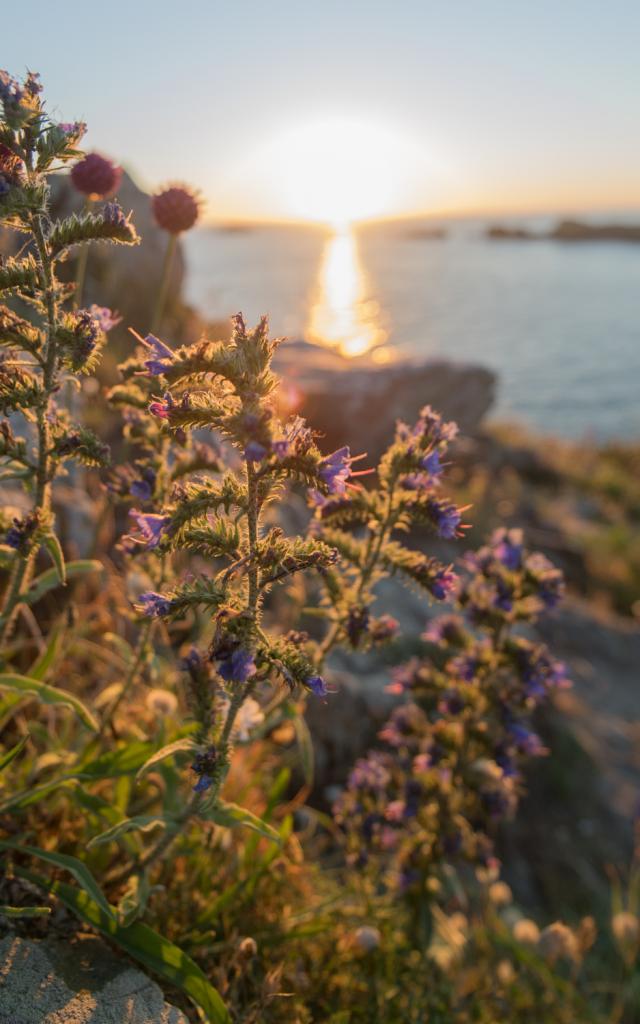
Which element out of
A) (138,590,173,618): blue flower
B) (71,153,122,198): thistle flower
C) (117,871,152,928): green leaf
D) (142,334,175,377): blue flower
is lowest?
(117,871,152,928): green leaf

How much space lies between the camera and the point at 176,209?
3381 millimetres

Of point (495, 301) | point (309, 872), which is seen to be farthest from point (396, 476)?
point (495, 301)

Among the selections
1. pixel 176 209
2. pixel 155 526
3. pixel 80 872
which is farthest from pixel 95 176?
pixel 80 872

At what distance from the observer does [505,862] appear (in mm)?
5934

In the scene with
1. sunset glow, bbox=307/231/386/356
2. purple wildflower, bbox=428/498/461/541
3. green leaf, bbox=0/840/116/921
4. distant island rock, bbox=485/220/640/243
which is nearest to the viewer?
green leaf, bbox=0/840/116/921

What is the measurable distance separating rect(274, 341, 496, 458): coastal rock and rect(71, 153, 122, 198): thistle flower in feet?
21.5

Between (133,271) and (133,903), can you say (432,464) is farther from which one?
(133,271)

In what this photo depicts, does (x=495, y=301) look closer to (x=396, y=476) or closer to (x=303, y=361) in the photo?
(x=303, y=361)

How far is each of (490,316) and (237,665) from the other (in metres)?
40.1

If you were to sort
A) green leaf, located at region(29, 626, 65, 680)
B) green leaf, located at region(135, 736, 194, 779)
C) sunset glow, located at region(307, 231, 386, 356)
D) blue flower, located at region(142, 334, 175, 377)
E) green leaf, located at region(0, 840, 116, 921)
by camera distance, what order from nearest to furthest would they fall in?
blue flower, located at region(142, 334, 175, 377)
green leaf, located at region(135, 736, 194, 779)
green leaf, located at region(0, 840, 116, 921)
green leaf, located at region(29, 626, 65, 680)
sunset glow, located at region(307, 231, 386, 356)

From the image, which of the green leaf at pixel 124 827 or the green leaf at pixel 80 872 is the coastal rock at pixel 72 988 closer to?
the green leaf at pixel 80 872

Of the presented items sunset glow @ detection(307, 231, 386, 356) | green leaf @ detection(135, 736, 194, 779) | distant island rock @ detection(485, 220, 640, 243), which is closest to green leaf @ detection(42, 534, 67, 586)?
green leaf @ detection(135, 736, 194, 779)

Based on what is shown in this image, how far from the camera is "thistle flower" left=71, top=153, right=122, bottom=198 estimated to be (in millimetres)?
3236

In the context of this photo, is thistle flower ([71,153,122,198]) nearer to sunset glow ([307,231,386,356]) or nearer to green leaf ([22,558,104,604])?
green leaf ([22,558,104,604])
